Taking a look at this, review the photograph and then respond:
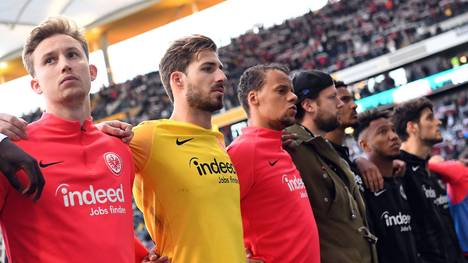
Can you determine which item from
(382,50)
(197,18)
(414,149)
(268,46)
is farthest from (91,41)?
(414,149)

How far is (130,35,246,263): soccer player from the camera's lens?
2.57 m

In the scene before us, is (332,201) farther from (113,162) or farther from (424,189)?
(424,189)

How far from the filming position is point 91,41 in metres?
28.1

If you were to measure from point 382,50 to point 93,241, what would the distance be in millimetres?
17298

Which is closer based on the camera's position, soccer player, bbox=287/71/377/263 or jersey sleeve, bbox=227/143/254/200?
jersey sleeve, bbox=227/143/254/200

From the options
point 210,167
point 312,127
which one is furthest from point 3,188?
point 312,127

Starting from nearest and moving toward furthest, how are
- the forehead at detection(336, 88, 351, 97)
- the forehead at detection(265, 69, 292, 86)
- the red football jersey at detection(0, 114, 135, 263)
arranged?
the red football jersey at detection(0, 114, 135, 263) → the forehead at detection(265, 69, 292, 86) → the forehead at detection(336, 88, 351, 97)

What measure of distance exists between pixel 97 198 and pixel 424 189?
314 centimetres

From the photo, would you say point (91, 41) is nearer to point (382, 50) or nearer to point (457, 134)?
point (382, 50)

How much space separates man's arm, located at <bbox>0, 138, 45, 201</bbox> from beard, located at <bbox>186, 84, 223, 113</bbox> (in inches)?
41.2

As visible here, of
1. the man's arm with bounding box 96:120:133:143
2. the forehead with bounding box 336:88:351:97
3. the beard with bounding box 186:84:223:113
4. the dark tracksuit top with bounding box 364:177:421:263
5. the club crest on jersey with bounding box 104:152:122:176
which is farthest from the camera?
the forehead with bounding box 336:88:351:97

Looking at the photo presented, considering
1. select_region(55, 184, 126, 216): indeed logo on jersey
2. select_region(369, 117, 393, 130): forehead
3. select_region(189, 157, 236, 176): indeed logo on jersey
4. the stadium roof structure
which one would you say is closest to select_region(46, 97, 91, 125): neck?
select_region(55, 184, 126, 216): indeed logo on jersey

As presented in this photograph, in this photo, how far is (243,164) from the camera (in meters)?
3.11

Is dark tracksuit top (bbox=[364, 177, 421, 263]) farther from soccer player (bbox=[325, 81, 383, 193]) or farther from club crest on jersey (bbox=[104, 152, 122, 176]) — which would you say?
club crest on jersey (bbox=[104, 152, 122, 176])
